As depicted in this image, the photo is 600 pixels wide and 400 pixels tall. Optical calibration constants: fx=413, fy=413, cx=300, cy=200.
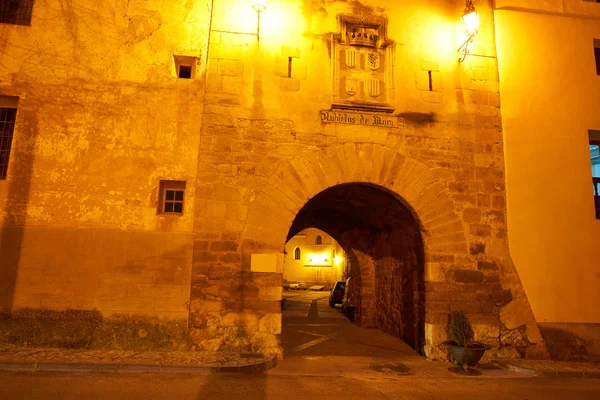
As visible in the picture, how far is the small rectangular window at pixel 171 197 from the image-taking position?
6613 millimetres

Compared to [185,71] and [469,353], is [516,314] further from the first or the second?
[185,71]

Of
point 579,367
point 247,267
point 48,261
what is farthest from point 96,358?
point 579,367

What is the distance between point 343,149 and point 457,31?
10.8 ft

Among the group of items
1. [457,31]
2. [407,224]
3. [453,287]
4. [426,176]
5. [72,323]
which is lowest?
[72,323]

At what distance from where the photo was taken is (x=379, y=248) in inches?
391

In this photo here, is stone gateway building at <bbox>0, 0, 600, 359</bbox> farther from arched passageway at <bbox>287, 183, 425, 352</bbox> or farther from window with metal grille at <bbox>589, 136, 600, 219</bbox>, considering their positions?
window with metal grille at <bbox>589, 136, 600, 219</bbox>

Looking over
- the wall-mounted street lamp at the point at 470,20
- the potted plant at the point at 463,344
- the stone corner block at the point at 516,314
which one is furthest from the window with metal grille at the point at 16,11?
the stone corner block at the point at 516,314

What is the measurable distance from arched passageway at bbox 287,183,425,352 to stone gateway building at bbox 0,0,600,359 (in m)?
0.15

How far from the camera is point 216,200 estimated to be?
655 centimetres

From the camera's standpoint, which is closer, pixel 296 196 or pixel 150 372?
pixel 150 372

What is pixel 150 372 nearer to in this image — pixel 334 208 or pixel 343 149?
pixel 343 149

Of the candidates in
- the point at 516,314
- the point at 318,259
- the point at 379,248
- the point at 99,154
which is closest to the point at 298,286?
the point at 318,259

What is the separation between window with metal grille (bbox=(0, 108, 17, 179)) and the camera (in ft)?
21.6

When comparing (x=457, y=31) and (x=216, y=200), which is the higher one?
(x=457, y=31)
